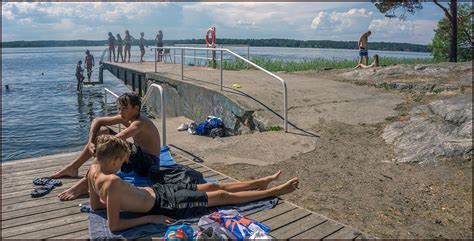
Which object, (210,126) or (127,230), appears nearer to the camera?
(127,230)

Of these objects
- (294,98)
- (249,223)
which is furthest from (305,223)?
(294,98)

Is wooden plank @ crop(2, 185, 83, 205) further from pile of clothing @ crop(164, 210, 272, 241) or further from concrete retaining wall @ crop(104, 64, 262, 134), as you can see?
concrete retaining wall @ crop(104, 64, 262, 134)

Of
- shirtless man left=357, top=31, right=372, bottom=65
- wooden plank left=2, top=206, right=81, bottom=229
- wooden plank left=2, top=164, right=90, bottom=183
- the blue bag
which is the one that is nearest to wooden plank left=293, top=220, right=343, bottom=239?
the blue bag

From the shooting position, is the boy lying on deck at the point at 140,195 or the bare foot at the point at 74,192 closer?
the boy lying on deck at the point at 140,195

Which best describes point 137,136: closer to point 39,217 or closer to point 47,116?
point 39,217

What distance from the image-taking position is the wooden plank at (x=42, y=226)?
3.50 m

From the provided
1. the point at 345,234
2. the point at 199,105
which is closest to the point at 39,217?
→ the point at 345,234

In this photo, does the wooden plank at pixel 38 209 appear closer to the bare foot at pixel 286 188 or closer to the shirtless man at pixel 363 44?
the bare foot at pixel 286 188

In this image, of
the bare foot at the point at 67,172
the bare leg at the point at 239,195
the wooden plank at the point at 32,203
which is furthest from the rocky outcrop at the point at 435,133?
the wooden plank at the point at 32,203

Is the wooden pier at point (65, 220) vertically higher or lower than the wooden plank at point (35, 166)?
lower

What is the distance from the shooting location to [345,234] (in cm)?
358

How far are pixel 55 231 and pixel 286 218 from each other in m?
2.14

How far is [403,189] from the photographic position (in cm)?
521

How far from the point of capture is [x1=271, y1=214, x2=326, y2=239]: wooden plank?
138 inches
